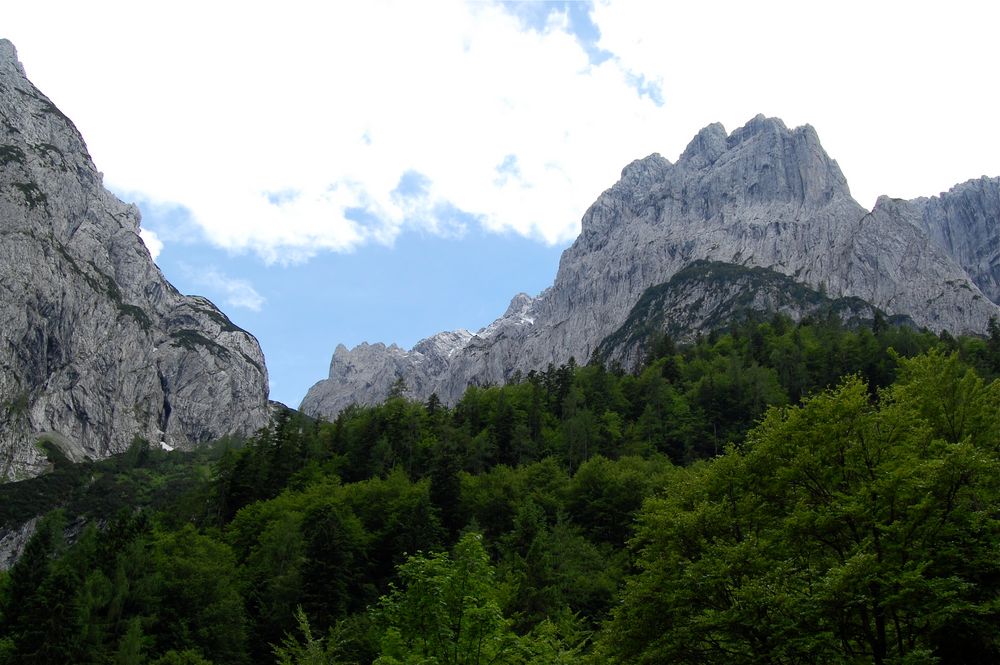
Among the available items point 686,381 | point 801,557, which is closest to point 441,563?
point 801,557

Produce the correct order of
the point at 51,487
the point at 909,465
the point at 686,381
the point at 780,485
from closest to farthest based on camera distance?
the point at 909,465
the point at 780,485
the point at 686,381
the point at 51,487

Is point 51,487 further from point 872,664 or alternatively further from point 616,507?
point 872,664

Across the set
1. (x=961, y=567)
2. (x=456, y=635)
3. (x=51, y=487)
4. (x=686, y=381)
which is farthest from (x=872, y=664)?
(x=51, y=487)

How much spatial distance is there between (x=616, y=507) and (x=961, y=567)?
45559 millimetres

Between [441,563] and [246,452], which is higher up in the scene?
[246,452]

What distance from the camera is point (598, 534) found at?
61.3m

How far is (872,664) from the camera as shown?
16781 millimetres

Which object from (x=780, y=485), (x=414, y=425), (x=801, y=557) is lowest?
(x=801, y=557)

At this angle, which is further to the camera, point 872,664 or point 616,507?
point 616,507

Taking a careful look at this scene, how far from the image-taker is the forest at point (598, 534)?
17391 mm

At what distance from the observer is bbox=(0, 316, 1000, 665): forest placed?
57.1ft

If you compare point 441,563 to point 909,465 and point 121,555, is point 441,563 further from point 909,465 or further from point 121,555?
point 121,555

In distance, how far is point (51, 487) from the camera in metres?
182

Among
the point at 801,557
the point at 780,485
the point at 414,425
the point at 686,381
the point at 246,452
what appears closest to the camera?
the point at 801,557
